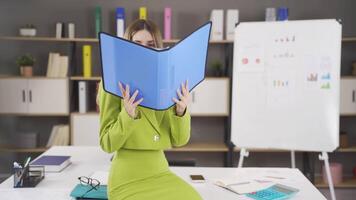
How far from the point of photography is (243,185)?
1854 millimetres

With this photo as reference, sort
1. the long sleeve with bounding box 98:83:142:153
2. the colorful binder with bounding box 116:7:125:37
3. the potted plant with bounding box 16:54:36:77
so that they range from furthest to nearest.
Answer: the potted plant with bounding box 16:54:36:77 < the colorful binder with bounding box 116:7:125:37 < the long sleeve with bounding box 98:83:142:153

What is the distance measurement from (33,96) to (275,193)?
2.80 m

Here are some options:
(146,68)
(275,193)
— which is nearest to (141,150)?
(146,68)

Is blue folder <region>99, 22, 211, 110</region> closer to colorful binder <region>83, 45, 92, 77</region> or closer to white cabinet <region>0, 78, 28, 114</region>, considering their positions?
colorful binder <region>83, 45, 92, 77</region>

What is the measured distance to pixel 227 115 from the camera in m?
3.94

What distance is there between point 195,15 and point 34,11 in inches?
63.4

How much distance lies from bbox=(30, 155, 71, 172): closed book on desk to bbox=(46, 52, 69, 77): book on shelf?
1.74 m

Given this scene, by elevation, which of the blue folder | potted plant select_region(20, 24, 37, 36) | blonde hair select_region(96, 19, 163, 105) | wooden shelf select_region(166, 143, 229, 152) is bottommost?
wooden shelf select_region(166, 143, 229, 152)

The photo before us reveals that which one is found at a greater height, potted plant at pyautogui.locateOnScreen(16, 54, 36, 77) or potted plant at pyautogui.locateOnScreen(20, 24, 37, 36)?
potted plant at pyautogui.locateOnScreen(20, 24, 37, 36)

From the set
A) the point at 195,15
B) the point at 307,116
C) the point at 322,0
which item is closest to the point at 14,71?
the point at 195,15

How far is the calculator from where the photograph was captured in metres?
1.71

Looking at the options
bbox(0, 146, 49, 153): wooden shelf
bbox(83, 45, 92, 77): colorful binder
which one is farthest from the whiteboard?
bbox(0, 146, 49, 153): wooden shelf

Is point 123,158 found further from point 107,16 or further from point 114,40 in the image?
point 107,16

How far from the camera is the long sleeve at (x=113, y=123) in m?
1.53
